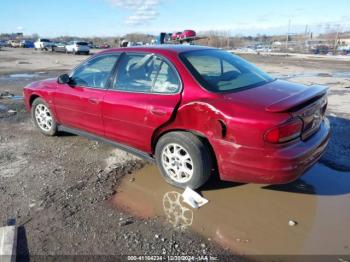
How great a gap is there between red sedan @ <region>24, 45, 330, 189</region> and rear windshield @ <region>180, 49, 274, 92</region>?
2 cm

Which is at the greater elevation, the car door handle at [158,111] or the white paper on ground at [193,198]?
the car door handle at [158,111]

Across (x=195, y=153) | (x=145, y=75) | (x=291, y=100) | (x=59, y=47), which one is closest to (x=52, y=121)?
(x=145, y=75)

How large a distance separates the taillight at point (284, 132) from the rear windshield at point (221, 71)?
79 centimetres

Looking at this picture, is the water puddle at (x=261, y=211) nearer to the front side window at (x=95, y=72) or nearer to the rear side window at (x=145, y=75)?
the rear side window at (x=145, y=75)

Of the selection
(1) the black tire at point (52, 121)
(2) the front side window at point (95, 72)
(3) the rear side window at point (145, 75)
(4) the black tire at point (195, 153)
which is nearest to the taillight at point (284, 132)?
(4) the black tire at point (195, 153)

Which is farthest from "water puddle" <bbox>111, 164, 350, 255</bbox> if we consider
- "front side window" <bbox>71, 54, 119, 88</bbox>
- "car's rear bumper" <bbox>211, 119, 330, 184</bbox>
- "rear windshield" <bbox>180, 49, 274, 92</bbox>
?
"front side window" <bbox>71, 54, 119, 88</bbox>

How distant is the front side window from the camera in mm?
4671

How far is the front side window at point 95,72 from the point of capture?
184 inches

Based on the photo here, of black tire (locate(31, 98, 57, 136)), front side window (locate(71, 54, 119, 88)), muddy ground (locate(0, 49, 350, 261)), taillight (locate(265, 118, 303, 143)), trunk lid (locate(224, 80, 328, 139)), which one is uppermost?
front side window (locate(71, 54, 119, 88))

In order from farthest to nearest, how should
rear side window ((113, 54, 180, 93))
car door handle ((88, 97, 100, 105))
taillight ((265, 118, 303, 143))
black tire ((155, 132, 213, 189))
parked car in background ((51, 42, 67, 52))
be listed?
parked car in background ((51, 42, 67, 52)) < car door handle ((88, 97, 100, 105)) < rear side window ((113, 54, 180, 93)) < black tire ((155, 132, 213, 189)) < taillight ((265, 118, 303, 143))

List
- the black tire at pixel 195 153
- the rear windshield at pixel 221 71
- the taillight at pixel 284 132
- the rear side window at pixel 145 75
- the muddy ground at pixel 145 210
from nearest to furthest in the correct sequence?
1. the muddy ground at pixel 145 210
2. the taillight at pixel 284 132
3. the black tire at pixel 195 153
4. the rear windshield at pixel 221 71
5. the rear side window at pixel 145 75

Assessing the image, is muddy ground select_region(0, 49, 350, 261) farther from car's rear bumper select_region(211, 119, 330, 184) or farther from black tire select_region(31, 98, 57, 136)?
black tire select_region(31, 98, 57, 136)

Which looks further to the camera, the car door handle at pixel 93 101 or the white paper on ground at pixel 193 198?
the car door handle at pixel 93 101

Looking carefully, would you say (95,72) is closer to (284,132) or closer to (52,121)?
(52,121)
